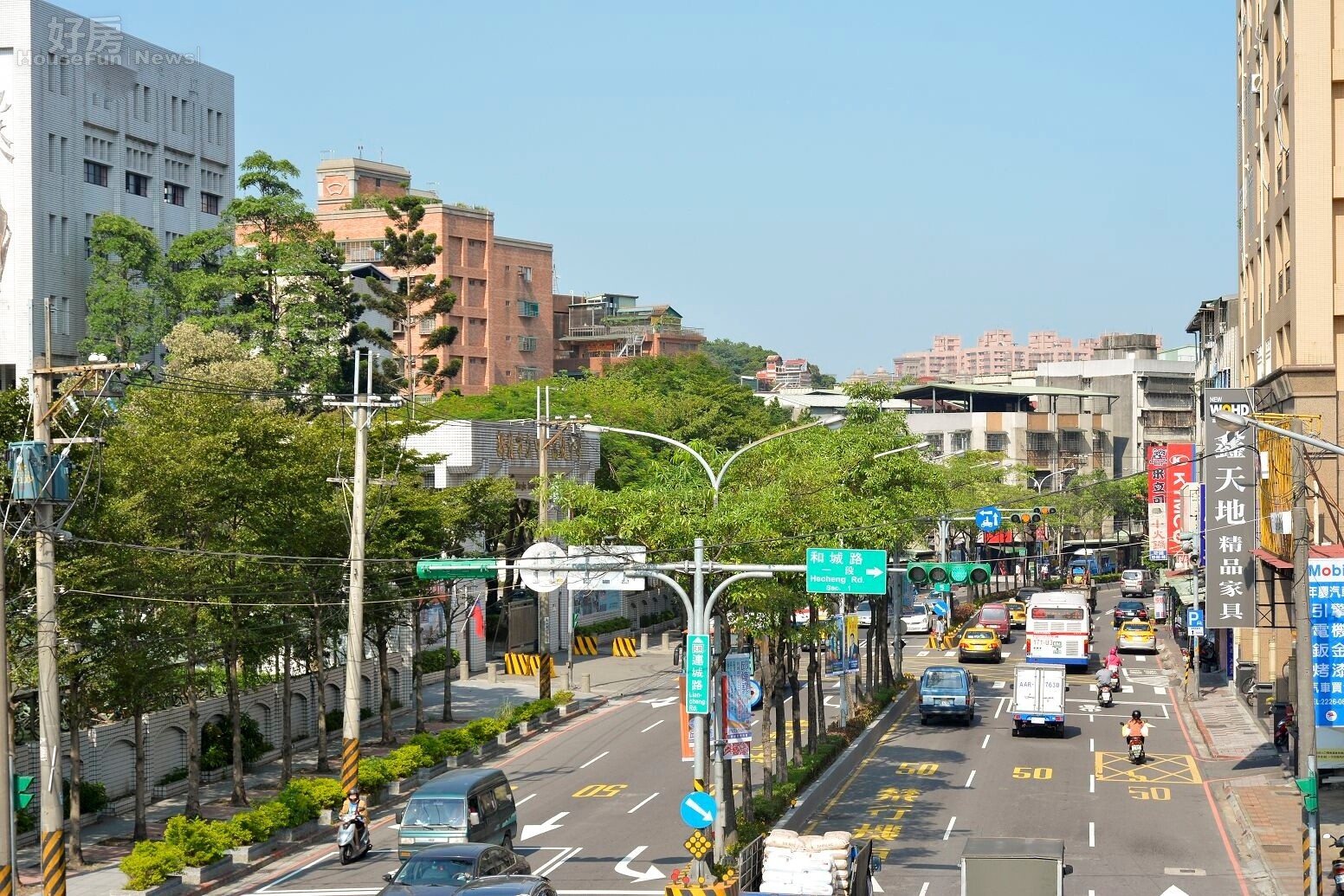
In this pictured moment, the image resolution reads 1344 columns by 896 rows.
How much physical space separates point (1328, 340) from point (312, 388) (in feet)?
164

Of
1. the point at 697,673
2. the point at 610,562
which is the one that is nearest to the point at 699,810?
the point at 697,673

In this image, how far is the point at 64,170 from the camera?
275 ft

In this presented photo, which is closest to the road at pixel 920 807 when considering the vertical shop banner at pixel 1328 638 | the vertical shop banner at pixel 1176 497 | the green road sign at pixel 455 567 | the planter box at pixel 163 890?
the planter box at pixel 163 890

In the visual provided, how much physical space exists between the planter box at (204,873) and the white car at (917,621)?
61730 millimetres

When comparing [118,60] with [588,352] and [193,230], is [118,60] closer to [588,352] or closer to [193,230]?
[193,230]

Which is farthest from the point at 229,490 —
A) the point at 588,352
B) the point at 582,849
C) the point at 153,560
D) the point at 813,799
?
the point at 588,352

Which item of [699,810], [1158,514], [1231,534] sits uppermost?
[1158,514]

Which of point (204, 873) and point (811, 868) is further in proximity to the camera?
point (204, 873)

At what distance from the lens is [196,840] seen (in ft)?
101

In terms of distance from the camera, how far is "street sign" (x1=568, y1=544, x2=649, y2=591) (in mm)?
32000

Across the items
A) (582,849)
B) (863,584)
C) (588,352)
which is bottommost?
(582,849)

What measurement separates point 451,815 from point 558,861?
123 inches

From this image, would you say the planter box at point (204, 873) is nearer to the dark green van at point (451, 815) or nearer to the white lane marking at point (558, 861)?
the dark green van at point (451, 815)

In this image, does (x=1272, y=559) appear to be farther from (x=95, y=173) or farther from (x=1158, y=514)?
(x=95, y=173)
